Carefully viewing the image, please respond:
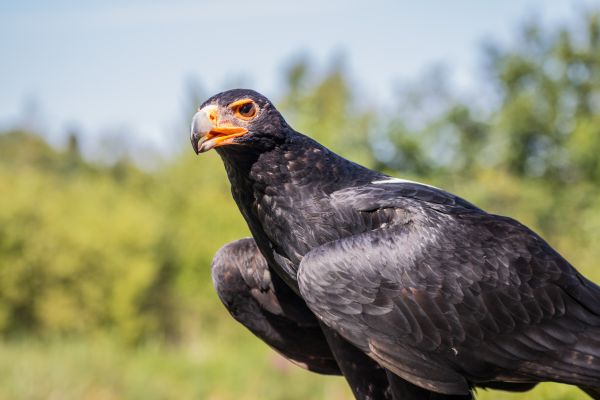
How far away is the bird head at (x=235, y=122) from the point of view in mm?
3549

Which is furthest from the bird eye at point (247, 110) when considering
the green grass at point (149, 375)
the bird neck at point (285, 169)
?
the green grass at point (149, 375)

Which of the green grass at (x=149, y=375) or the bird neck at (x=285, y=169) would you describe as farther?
the green grass at (x=149, y=375)

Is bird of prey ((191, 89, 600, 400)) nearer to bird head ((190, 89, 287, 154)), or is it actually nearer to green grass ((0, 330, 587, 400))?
bird head ((190, 89, 287, 154))

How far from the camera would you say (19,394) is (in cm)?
1091

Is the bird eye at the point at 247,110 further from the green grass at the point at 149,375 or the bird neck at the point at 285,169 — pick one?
the green grass at the point at 149,375

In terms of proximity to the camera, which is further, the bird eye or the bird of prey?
the bird eye

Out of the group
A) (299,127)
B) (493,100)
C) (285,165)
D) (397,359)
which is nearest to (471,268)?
(397,359)

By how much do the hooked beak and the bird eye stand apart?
0.07 metres

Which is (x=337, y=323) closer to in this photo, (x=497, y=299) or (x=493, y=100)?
(x=497, y=299)

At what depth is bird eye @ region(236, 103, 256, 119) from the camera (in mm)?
3607

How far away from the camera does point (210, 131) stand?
Result: 3547mm

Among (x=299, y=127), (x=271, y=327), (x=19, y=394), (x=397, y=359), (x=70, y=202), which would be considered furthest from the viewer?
(x=70, y=202)

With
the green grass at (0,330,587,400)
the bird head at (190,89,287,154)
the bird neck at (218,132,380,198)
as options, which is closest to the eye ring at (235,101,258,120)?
the bird head at (190,89,287,154)

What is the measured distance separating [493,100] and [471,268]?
91.0 feet
